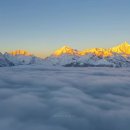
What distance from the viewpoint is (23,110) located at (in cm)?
3180

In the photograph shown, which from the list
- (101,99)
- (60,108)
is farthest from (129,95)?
(60,108)

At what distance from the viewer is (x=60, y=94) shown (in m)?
41.5

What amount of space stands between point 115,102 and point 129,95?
6.91 m

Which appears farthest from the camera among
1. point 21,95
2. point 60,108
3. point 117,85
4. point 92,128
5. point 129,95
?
Answer: point 117,85

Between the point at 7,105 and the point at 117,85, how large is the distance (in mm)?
28390

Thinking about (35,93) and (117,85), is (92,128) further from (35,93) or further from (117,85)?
(117,85)

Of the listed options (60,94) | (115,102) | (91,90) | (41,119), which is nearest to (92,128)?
(41,119)

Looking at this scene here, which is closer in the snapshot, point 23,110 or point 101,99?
point 23,110

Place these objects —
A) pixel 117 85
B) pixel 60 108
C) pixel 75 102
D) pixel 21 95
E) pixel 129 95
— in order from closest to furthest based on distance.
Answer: pixel 60 108 → pixel 75 102 → pixel 21 95 → pixel 129 95 → pixel 117 85

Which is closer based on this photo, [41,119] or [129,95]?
[41,119]

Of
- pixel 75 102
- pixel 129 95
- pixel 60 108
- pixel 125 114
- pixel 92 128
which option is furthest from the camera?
pixel 129 95

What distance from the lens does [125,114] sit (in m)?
30.7

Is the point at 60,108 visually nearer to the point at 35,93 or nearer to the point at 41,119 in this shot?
the point at 41,119

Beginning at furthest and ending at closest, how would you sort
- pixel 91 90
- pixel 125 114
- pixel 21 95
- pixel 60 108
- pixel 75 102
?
pixel 91 90 → pixel 21 95 → pixel 75 102 → pixel 60 108 → pixel 125 114
